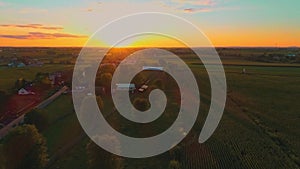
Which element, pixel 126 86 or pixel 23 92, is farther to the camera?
pixel 126 86

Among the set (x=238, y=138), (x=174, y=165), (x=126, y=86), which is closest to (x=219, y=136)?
(x=238, y=138)

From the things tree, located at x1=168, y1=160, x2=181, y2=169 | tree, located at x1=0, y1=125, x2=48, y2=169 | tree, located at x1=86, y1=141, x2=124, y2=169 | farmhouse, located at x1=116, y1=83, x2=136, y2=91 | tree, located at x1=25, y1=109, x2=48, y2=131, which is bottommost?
farmhouse, located at x1=116, y1=83, x2=136, y2=91

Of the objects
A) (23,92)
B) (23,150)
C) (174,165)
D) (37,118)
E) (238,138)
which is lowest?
(238,138)

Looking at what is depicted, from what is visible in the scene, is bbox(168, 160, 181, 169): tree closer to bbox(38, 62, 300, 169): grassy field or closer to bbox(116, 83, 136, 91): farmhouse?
bbox(38, 62, 300, 169): grassy field

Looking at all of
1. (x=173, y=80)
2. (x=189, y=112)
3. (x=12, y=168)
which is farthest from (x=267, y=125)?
(x=173, y=80)

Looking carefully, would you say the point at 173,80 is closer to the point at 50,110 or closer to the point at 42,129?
the point at 50,110

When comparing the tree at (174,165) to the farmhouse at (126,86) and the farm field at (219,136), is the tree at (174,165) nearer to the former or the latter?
the farm field at (219,136)

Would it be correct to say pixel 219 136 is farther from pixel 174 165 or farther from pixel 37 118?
pixel 37 118

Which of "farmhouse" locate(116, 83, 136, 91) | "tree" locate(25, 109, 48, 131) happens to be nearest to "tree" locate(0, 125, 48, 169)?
"tree" locate(25, 109, 48, 131)
